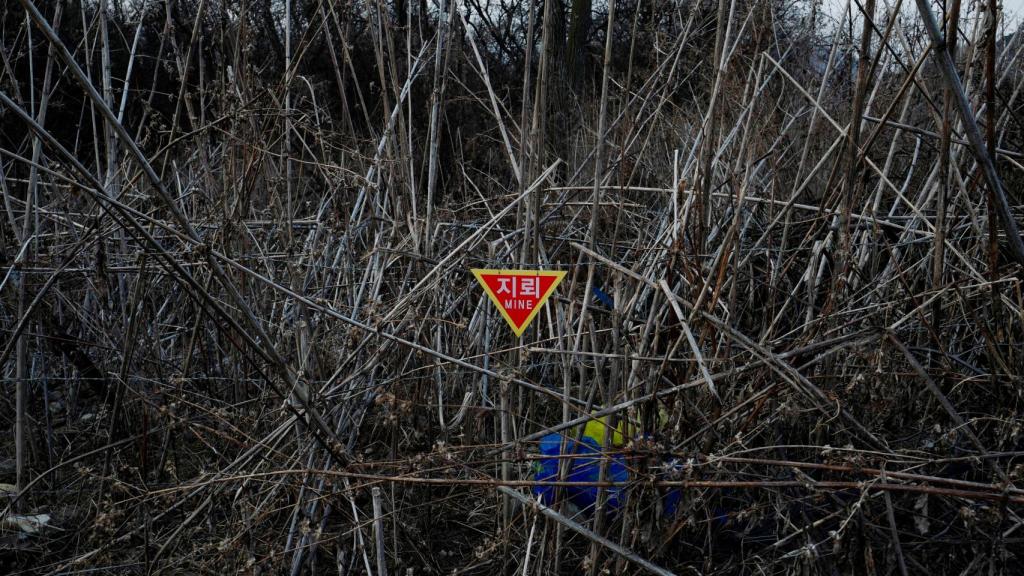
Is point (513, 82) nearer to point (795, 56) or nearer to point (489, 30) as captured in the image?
point (489, 30)

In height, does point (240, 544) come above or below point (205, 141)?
below

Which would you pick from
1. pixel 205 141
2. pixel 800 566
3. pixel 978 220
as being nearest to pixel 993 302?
pixel 978 220

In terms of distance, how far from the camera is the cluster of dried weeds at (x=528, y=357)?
148 cm

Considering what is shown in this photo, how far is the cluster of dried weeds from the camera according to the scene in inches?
58.3

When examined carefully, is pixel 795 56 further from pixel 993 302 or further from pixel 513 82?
pixel 513 82

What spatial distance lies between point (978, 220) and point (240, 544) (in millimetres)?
1989

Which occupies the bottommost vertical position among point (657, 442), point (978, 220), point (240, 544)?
point (240, 544)

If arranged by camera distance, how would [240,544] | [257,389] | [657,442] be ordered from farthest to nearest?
1. [257,389]
2. [240,544]
3. [657,442]

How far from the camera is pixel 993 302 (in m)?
1.60

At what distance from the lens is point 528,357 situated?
1.90 m

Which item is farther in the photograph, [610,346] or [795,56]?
[795,56]

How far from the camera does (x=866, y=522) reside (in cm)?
148

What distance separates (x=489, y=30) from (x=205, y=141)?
7.04 metres

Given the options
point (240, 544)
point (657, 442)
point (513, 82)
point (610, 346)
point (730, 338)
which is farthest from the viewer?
point (513, 82)
